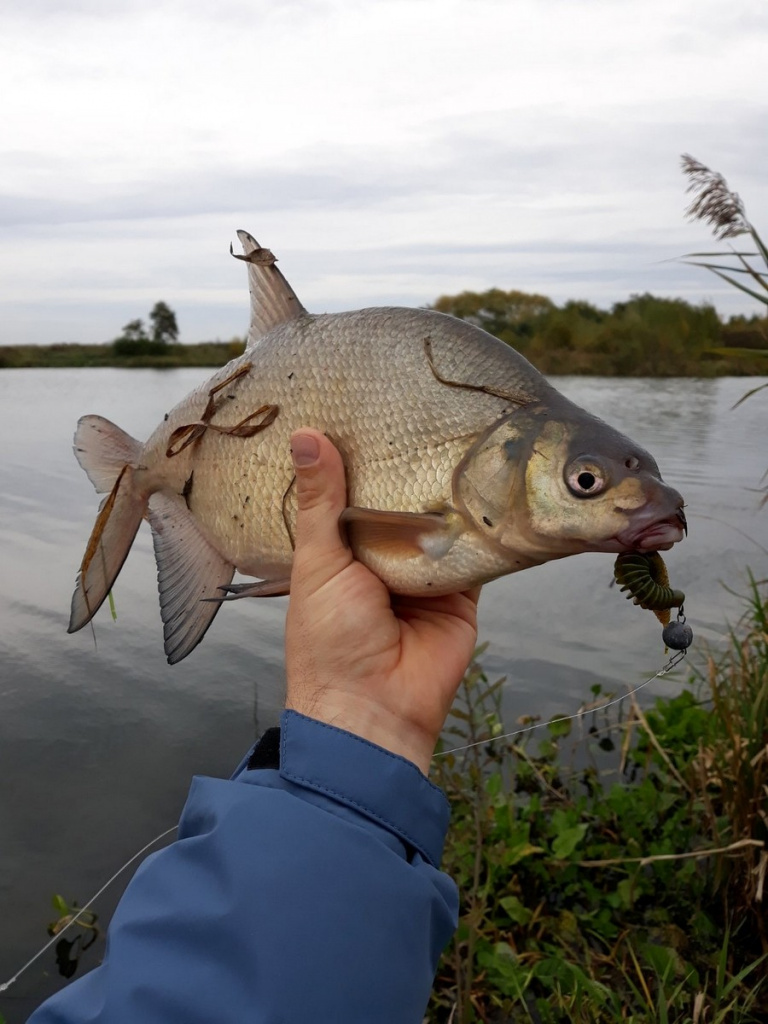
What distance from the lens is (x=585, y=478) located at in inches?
61.7

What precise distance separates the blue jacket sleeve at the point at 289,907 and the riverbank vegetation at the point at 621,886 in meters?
1.30

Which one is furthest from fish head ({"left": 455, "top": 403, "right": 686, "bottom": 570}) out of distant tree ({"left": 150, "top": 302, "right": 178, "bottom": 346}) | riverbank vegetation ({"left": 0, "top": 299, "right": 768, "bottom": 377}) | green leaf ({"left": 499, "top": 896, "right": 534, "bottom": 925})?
distant tree ({"left": 150, "top": 302, "right": 178, "bottom": 346})

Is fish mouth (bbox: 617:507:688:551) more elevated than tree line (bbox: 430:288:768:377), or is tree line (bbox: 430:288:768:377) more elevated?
tree line (bbox: 430:288:768:377)

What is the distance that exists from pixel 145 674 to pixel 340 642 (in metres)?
5.33

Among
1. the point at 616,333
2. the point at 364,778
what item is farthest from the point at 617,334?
the point at 364,778

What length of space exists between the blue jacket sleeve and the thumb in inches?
12.8

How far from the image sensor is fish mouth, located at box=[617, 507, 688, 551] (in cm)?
151

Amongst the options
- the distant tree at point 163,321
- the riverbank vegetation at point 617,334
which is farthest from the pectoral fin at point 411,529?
the distant tree at point 163,321

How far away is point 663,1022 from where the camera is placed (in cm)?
249

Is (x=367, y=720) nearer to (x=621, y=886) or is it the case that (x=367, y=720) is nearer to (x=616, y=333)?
(x=621, y=886)

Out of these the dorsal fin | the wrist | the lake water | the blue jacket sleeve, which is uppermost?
the dorsal fin

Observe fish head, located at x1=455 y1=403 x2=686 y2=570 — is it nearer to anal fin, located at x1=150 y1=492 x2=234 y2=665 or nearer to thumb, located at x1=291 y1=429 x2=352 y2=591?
thumb, located at x1=291 y1=429 x2=352 y2=591

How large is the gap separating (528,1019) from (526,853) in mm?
687

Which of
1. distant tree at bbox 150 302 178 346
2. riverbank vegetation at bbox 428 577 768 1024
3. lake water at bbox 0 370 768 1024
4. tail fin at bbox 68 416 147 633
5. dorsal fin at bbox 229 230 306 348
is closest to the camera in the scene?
dorsal fin at bbox 229 230 306 348
